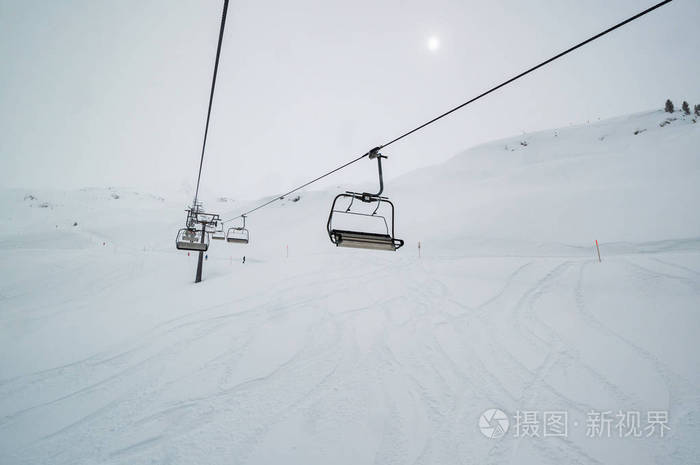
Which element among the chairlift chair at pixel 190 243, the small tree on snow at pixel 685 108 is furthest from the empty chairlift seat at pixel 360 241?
the small tree on snow at pixel 685 108

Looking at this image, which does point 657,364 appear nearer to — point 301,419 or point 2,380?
point 301,419

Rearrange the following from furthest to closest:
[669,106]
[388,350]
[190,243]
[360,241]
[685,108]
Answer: [669,106] < [685,108] < [190,243] < [388,350] < [360,241]

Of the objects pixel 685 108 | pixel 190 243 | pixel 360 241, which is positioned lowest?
pixel 360 241

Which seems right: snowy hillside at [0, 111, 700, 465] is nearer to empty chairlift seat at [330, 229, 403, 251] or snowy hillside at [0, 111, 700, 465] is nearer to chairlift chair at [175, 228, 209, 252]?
chairlift chair at [175, 228, 209, 252]

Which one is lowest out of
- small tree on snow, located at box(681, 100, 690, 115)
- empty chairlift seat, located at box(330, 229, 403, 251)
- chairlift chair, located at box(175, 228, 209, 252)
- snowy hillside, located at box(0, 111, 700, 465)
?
snowy hillside, located at box(0, 111, 700, 465)

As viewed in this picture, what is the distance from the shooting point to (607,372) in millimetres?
5148

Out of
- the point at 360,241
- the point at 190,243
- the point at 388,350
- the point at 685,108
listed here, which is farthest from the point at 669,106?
the point at 190,243

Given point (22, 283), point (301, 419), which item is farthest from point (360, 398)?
point (22, 283)

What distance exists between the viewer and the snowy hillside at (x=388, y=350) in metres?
4.05

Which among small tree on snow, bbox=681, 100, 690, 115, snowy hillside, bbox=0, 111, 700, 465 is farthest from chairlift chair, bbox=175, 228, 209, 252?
small tree on snow, bbox=681, 100, 690, 115

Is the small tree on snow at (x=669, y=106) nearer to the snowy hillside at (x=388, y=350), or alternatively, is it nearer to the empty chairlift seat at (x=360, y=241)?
the snowy hillside at (x=388, y=350)

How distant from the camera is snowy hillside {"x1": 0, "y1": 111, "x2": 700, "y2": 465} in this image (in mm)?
Result: 4051

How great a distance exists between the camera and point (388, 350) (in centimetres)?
652

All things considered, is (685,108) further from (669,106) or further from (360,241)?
(360,241)
